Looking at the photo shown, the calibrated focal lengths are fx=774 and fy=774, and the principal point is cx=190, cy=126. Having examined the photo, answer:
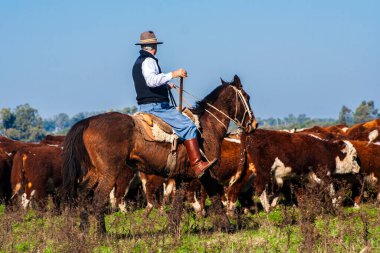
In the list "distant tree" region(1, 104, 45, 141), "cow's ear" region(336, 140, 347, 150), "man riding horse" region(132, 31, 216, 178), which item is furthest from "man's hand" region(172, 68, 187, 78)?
"distant tree" region(1, 104, 45, 141)

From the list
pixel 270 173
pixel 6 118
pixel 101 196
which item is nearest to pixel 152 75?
pixel 101 196

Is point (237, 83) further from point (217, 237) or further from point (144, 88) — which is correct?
point (217, 237)

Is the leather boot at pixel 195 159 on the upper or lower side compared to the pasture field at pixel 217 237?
upper

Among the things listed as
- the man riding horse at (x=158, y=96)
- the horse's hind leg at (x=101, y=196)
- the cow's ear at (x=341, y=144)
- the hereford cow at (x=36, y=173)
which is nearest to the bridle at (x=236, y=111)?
the man riding horse at (x=158, y=96)

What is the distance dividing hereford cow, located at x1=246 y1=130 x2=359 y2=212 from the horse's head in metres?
3.03

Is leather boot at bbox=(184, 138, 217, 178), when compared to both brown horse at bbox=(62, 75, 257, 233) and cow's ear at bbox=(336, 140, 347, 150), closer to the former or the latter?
brown horse at bbox=(62, 75, 257, 233)

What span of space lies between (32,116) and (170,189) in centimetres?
10604

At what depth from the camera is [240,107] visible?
1320 centimetres

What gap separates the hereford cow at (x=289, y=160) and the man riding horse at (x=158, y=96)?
4032 mm

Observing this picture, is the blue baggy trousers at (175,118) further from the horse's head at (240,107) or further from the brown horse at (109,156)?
the horse's head at (240,107)

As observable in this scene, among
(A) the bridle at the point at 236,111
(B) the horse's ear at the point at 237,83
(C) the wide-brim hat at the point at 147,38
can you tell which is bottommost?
(A) the bridle at the point at 236,111

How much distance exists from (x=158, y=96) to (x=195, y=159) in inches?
47.6

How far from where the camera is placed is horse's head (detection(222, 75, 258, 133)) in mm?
13133

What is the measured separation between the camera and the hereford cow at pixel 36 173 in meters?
18.5
